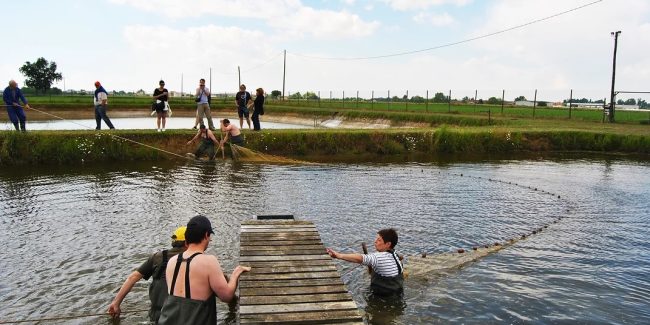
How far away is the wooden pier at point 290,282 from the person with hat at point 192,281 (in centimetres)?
107

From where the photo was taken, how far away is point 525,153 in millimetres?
28797

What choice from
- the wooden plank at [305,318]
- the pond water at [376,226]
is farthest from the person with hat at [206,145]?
the wooden plank at [305,318]

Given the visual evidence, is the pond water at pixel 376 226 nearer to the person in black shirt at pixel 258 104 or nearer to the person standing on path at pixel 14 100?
the person standing on path at pixel 14 100

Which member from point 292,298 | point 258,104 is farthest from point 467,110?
point 292,298

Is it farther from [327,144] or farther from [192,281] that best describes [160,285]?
[327,144]

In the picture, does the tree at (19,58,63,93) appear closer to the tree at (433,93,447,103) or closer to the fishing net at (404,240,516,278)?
the tree at (433,93,447,103)

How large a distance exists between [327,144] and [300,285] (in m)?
19.5

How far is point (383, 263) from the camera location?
8516 mm

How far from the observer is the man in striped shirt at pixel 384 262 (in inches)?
335

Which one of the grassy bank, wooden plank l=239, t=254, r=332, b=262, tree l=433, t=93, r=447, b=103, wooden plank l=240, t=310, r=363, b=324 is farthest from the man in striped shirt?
tree l=433, t=93, r=447, b=103

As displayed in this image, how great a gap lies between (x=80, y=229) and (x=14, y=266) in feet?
8.11

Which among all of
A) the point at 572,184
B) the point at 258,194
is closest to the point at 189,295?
the point at 258,194

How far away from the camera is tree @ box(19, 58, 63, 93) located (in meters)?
101

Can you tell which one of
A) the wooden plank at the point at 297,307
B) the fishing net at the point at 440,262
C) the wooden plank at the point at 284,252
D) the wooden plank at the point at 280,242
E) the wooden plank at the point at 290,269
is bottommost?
the fishing net at the point at 440,262
